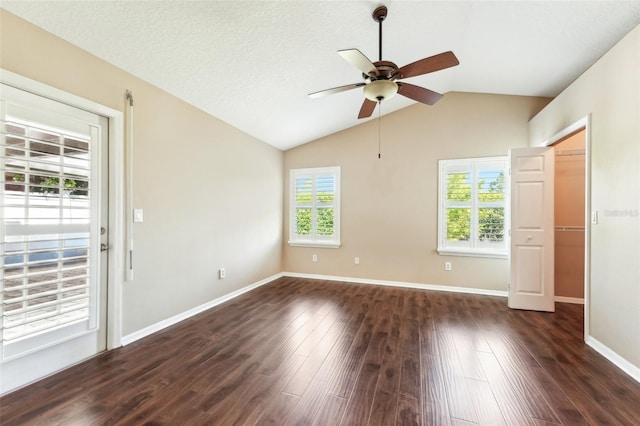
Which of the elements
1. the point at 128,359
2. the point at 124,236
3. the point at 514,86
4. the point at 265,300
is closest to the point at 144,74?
the point at 124,236

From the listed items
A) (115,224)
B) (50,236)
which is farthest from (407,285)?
(50,236)

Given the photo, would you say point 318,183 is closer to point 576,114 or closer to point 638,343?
point 576,114

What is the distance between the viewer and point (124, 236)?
2.57m

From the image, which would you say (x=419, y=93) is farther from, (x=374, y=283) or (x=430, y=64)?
(x=374, y=283)

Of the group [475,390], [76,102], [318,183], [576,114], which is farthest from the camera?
[318,183]

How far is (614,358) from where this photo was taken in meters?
2.28

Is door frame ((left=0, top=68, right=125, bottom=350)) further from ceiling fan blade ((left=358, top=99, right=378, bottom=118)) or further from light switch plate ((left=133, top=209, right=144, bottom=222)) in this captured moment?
ceiling fan blade ((left=358, top=99, right=378, bottom=118))

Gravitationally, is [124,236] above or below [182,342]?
above

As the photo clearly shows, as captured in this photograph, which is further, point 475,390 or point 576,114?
point 576,114

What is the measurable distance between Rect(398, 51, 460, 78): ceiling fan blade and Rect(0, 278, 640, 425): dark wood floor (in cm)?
239

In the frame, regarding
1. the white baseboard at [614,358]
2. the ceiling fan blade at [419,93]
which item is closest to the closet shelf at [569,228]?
the white baseboard at [614,358]

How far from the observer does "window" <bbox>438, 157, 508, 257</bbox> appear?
13.9 ft

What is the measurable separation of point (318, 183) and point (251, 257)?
191 cm

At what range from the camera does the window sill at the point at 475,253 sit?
4.16 m
